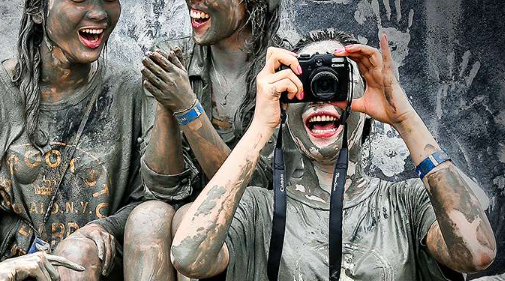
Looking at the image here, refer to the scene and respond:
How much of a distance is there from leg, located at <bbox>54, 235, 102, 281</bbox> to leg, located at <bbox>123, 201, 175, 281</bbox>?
92mm

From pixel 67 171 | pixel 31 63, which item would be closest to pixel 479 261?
pixel 67 171

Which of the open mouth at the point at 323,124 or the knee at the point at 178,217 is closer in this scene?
the open mouth at the point at 323,124

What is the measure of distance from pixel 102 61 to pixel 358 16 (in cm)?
140

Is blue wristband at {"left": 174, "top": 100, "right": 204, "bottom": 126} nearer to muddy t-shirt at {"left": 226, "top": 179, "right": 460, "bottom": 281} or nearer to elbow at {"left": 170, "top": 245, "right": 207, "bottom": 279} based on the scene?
muddy t-shirt at {"left": 226, "top": 179, "right": 460, "bottom": 281}

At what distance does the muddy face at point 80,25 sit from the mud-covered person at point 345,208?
714 mm

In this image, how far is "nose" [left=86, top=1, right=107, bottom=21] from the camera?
5273 millimetres

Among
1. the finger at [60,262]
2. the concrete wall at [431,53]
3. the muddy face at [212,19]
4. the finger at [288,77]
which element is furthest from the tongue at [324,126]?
the concrete wall at [431,53]

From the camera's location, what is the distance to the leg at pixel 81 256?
483 centimetres

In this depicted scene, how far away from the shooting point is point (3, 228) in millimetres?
5324

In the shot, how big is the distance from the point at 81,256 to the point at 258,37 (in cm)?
100

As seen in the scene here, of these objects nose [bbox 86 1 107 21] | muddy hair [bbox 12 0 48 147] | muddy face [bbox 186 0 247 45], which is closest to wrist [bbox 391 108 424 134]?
muddy face [bbox 186 0 247 45]

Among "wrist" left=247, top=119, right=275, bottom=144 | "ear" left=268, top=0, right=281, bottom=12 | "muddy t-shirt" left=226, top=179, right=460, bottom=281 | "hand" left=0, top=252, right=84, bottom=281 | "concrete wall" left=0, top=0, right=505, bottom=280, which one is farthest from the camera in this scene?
"concrete wall" left=0, top=0, right=505, bottom=280

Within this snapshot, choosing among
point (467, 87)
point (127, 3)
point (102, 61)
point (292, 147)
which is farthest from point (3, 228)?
point (467, 87)

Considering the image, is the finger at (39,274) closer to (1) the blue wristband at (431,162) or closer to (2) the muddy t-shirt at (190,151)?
(2) the muddy t-shirt at (190,151)
